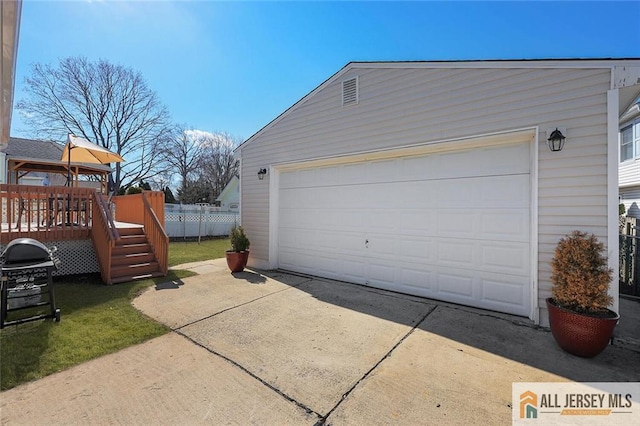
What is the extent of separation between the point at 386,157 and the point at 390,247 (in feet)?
5.81

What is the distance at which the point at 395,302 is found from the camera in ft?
15.2

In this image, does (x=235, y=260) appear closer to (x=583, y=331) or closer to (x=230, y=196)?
(x=583, y=331)

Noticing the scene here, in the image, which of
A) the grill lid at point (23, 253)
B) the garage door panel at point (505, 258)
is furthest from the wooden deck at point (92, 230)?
the garage door panel at point (505, 258)

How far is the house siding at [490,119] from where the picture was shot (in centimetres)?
345

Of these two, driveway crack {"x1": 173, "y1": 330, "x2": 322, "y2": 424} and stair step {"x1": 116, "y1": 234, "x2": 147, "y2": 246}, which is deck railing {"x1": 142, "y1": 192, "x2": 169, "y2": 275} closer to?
stair step {"x1": 116, "y1": 234, "x2": 147, "y2": 246}

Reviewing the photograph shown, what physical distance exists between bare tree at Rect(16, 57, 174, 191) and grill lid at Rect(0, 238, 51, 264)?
2190 cm

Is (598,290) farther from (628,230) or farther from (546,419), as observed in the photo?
(628,230)

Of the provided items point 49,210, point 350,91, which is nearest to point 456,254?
point 350,91

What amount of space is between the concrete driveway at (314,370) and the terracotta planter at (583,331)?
12 cm

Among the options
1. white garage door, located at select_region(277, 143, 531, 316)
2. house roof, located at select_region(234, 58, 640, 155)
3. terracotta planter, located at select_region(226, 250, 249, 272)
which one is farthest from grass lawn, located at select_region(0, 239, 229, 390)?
house roof, located at select_region(234, 58, 640, 155)

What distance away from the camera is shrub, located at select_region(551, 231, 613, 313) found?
290 cm

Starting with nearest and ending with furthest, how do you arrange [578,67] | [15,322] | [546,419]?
[546,419] < [15,322] < [578,67]

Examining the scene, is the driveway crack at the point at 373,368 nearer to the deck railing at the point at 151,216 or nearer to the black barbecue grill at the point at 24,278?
the black barbecue grill at the point at 24,278

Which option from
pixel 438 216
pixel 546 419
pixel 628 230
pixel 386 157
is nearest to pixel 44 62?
pixel 386 157
